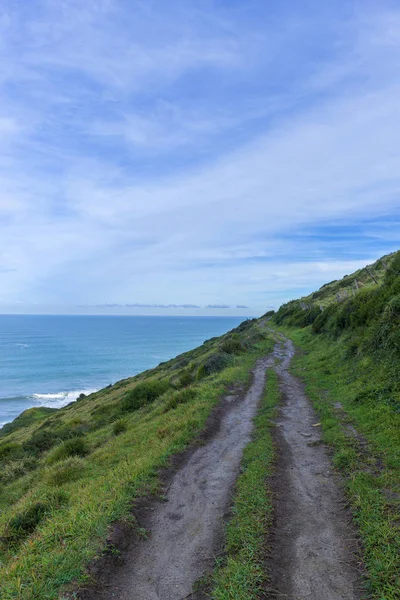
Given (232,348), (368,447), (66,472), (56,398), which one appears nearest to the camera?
(368,447)

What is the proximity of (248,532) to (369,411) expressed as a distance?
7680 millimetres

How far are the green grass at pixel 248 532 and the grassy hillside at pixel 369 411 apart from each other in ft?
5.69

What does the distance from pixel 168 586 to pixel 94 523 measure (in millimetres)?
2194

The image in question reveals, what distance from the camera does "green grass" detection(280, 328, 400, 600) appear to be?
18.3 feet

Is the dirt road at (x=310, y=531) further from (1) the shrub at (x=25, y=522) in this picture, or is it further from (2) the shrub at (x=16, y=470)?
(2) the shrub at (x=16, y=470)

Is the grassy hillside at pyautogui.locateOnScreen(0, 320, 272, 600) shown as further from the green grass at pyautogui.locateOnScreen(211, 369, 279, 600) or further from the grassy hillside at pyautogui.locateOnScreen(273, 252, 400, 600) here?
the grassy hillside at pyautogui.locateOnScreen(273, 252, 400, 600)

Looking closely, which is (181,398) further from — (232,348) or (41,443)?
(232,348)

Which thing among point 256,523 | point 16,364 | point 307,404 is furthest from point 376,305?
point 16,364

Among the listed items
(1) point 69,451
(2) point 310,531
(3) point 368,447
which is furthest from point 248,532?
(1) point 69,451

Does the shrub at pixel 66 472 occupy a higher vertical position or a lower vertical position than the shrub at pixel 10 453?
higher

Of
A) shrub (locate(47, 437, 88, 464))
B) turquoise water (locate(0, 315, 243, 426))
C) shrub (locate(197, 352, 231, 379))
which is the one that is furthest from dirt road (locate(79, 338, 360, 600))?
turquoise water (locate(0, 315, 243, 426))

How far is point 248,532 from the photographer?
6.60m

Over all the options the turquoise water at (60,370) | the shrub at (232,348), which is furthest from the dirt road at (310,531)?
the turquoise water at (60,370)

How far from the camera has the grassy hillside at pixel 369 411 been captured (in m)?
5.91
